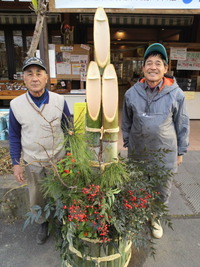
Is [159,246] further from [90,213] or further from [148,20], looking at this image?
[148,20]

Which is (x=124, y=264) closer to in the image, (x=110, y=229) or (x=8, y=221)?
(x=110, y=229)

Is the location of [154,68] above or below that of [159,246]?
above

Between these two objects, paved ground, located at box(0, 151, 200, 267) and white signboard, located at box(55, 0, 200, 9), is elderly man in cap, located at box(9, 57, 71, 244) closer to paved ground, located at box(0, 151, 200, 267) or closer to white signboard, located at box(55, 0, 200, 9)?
paved ground, located at box(0, 151, 200, 267)

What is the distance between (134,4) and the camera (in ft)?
10.2

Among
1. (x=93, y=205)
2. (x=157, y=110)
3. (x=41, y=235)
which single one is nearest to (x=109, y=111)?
(x=93, y=205)

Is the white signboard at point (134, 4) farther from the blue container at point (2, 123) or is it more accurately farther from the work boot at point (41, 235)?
A: the work boot at point (41, 235)

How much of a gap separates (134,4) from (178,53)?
3.41m

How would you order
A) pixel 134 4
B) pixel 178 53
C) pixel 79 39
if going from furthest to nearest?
pixel 79 39 < pixel 178 53 < pixel 134 4

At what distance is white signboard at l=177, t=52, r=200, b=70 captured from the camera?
6273 mm

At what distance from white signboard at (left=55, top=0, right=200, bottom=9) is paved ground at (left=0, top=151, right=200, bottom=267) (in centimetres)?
273

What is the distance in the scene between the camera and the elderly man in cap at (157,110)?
1.89 metres

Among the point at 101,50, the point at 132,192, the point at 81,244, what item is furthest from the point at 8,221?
the point at 101,50

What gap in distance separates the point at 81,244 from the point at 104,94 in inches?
40.0

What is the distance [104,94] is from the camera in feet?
4.42
